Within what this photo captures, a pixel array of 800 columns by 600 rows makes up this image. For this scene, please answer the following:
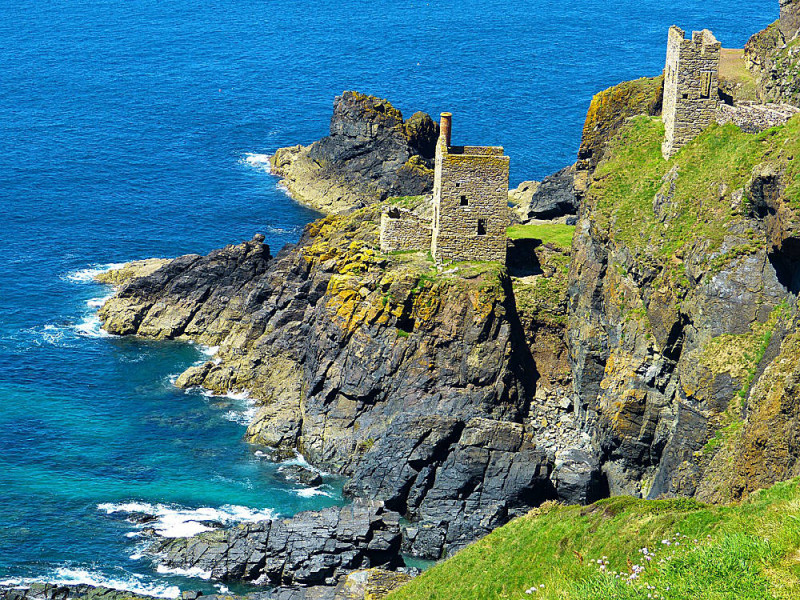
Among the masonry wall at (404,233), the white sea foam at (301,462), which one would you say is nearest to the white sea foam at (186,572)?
the white sea foam at (301,462)

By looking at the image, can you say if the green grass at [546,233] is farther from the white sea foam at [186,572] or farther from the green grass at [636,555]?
the white sea foam at [186,572]

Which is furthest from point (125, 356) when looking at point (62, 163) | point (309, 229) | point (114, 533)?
point (62, 163)

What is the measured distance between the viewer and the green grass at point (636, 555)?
38.8 m

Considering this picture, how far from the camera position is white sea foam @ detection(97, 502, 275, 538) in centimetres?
7669

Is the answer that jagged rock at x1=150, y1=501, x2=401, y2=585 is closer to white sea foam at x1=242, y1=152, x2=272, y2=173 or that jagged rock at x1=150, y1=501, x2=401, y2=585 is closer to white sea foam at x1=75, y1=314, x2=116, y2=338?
white sea foam at x1=75, y1=314, x2=116, y2=338

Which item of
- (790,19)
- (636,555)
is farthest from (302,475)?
(790,19)

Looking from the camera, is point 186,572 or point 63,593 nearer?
point 63,593

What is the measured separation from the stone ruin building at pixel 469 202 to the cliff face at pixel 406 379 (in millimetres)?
1755

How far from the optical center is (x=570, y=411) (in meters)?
83.8

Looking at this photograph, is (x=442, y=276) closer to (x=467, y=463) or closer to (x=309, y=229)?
(x=467, y=463)

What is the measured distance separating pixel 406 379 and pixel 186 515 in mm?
18062

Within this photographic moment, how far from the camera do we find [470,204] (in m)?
86.0

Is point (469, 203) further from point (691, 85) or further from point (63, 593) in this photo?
point (63, 593)

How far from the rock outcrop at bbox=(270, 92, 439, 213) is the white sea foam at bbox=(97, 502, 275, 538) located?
194 ft
